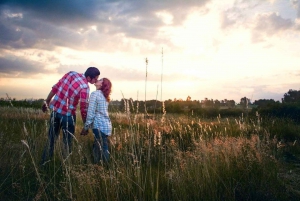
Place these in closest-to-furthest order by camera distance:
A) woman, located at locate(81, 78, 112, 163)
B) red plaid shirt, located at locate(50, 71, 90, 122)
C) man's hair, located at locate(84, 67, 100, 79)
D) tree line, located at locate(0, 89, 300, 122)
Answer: woman, located at locate(81, 78, 112, 163), red plaid shirt, located at locate(50, 71, 90, 122), man's hair, located at locate(84, 67, 100, 79), tree line, located at locate(0, 89, 300, 122)

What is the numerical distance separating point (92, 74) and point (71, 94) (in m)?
0.55

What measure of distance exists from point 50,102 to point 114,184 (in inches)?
114

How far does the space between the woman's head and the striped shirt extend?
0.07m

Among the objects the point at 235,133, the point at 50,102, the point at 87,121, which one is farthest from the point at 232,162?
the point at 235,133

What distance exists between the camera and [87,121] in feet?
18.3

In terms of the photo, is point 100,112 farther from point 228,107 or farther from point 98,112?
point 228,107

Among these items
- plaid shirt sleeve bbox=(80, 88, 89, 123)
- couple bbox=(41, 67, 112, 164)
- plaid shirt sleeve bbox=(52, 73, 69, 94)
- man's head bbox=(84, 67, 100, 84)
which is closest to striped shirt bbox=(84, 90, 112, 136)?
couple bbox=(41, 67, 112, 164)

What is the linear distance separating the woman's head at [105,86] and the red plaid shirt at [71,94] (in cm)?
21

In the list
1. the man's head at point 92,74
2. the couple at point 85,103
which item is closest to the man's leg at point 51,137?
the couple at point 85,103

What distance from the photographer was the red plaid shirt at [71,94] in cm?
577

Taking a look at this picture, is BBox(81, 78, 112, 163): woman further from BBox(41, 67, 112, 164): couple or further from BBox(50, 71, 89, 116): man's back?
BBox(50, 71, 89, 116): man's back

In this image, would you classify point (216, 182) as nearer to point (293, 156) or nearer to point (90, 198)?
point (90, 198)

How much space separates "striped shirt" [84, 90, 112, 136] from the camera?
5.68 m

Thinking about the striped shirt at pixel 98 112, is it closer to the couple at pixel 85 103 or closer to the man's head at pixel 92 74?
the couple at pixel 85 103
